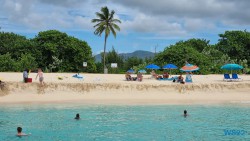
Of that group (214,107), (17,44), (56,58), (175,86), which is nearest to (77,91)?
(175,86)

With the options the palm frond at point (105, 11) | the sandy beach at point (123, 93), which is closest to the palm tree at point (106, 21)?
the palm frond at point (105, 11)

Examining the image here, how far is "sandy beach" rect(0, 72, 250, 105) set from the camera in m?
34.3

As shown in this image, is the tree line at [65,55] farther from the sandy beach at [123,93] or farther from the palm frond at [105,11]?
the sandy beach at [123,93]

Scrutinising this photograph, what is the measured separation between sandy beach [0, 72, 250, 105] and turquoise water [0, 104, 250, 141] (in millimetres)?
2726

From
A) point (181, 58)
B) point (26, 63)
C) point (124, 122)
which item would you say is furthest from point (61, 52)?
point (124, 122)

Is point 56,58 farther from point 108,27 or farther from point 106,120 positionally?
point 106,120

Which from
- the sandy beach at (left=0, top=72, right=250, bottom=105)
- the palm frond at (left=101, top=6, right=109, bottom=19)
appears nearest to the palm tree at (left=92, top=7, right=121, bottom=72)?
the palm frond at (left=101, top=6, right=109, bottom=19)

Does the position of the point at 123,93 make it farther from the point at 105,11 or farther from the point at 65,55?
the point at 105,11

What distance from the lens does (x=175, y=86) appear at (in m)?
37.9

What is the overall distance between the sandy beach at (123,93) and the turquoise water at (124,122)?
8.94ft

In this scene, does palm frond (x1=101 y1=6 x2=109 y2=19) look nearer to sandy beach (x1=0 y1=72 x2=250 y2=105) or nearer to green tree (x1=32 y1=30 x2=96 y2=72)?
green tree (x1=32 y1=30 x2=96 y2=72)

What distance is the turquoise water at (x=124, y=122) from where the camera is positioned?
20.4 m

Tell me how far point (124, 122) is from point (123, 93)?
12.1 m

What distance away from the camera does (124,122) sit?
81.2ft
